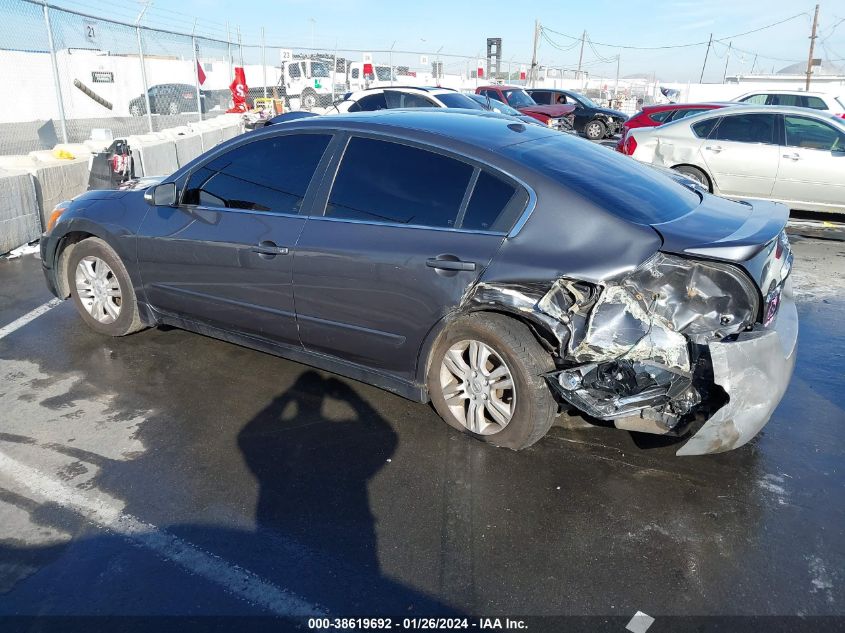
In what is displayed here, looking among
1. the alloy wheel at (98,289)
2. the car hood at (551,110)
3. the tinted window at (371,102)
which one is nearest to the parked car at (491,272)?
the alloy wheel at (98,289)

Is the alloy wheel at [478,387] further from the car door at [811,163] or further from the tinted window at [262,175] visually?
the car door at [811,163]

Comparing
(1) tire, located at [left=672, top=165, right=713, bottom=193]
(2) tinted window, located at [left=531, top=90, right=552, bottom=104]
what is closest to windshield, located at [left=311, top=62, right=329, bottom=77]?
(2) tinted window, located at [left=531, top=90, right=552, bottom=104]

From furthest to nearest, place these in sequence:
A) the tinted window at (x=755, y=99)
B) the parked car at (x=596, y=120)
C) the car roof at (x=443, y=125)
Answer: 1. the parked car at (x=596, y=120)
2. the tinted window at (x=755, y=99)
3. the car roof at (x=443, y=125)

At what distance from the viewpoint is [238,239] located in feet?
13.4

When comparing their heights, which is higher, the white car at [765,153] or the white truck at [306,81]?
the white truck at [306,81]

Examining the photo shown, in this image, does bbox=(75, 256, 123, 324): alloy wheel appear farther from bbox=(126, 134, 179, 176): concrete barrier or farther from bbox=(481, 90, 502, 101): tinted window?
bbox=(481, 90, 502, 101): tinted window

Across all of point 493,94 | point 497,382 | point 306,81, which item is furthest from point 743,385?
point 306,81

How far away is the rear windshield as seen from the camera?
3336 mm

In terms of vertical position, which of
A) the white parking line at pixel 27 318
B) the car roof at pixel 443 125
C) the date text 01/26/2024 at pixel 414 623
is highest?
the car roof at pixel 443 125

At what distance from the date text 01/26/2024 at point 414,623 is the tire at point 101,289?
3.14m

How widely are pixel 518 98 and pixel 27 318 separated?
17555mm

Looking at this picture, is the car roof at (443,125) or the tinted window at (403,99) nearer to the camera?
the car roof at (443,125)

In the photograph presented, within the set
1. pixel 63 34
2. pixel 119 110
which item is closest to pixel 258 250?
pixel 63 34

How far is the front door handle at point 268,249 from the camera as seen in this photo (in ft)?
12.7
